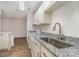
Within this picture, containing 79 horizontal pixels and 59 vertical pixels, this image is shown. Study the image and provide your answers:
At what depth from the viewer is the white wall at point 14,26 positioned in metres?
8.88

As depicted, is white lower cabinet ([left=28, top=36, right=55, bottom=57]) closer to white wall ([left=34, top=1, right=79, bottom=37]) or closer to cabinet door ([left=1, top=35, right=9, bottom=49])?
white wall ([left=34, top=1, right=79, bottom=37])

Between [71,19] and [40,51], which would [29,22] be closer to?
[71,19]

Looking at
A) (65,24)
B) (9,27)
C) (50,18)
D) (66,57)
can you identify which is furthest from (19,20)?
(66,57)

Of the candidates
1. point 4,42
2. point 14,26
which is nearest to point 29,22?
point 4,42

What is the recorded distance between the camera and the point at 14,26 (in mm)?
9023

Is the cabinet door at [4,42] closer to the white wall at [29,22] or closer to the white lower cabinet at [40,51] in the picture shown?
the white wall at [29,22]

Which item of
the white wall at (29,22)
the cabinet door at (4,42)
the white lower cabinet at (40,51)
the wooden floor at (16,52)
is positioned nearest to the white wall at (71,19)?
the white lower cabinet at (40,51)

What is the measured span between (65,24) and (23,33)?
290 inches

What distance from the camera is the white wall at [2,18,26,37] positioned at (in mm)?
8875

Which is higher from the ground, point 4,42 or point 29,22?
point 29,22

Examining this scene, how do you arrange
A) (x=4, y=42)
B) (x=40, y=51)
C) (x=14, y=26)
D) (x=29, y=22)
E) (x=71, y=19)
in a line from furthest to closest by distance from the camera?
1. (x=14, y=26)
2. (x=29, y=22)
3. (x=4, y=42)
4. (x=71, y=19)
5. (x=40, y=51)

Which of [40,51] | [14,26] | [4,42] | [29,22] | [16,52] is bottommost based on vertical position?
[16,52]

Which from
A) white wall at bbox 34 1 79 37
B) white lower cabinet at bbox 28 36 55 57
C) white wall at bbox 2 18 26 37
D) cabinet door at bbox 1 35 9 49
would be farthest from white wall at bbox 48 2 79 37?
white wall at bbox 2 18 26 37

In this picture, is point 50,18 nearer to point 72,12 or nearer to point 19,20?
point 72,12
